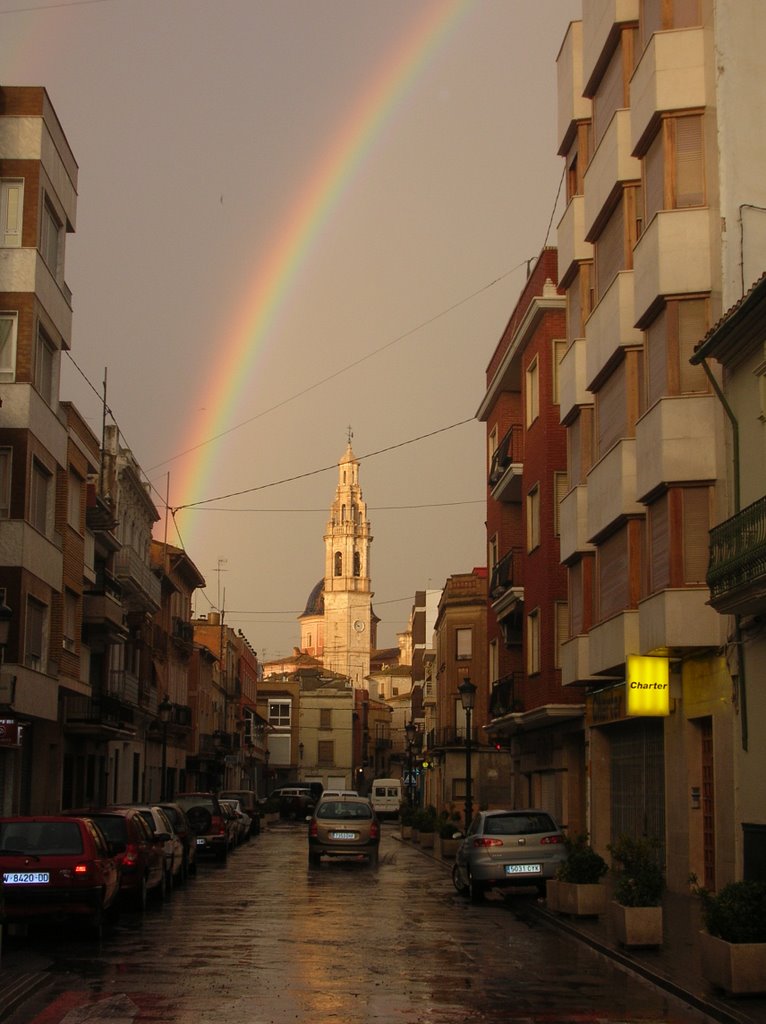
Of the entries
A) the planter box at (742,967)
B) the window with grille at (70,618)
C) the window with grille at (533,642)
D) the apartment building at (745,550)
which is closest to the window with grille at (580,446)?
the window with grille at (533,642)

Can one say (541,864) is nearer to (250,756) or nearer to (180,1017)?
(180,1017)

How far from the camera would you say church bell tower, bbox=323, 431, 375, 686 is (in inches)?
7274

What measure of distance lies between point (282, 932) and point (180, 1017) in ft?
23.3

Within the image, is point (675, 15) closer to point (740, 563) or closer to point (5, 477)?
point (740, 563)

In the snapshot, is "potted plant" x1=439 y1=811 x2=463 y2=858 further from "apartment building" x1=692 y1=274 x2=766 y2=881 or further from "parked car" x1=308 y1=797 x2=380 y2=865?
"apartment building" x1=692 y1=274 x2=766 y2=881

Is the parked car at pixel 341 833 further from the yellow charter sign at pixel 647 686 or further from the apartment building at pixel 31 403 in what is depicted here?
the yellow charter sign at pixel 647 686

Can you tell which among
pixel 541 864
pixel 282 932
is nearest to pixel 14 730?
pixel 282 932

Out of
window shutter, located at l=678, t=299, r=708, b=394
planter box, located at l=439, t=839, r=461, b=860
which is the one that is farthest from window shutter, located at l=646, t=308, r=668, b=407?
planter box, located at l=439, t=839, r=461, b=860

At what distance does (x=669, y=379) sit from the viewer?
75.9 ft

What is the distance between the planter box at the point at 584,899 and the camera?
63.5 feet

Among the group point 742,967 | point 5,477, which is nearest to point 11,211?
point 5,477

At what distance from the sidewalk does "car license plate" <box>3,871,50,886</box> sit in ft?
21.6

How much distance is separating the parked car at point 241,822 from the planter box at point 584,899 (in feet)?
90.3

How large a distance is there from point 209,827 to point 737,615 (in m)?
21.3
